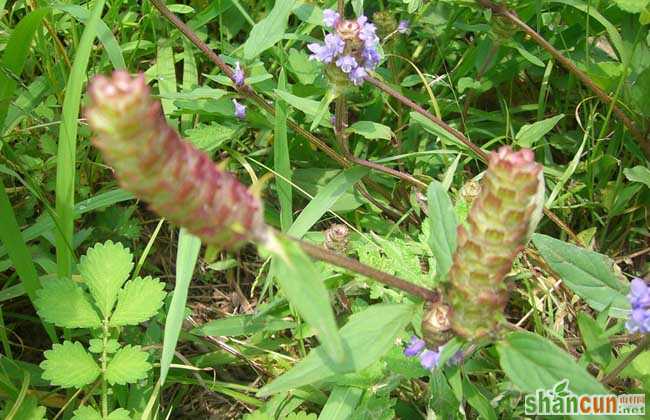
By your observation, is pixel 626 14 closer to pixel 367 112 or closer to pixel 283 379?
pixel 367 112

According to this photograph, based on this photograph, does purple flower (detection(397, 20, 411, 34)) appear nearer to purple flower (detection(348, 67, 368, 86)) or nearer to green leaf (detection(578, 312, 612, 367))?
purple flower (detection(348, 67, 368, 86))

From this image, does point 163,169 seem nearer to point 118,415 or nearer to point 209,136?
point 118,415

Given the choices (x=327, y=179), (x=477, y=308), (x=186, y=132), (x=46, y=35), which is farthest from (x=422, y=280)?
(x=46, y=35)

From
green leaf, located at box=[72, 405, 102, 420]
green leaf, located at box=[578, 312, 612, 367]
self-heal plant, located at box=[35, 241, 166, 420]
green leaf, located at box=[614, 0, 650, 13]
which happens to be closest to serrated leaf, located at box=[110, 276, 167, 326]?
self-heal plant, located at box=[35, 241, 166, 420]

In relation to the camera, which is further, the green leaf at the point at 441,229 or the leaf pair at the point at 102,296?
the leaf pair at the point at 102,296

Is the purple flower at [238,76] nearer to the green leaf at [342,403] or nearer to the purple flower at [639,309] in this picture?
the green leaf at [342,403]

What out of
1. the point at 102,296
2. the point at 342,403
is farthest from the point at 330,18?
the point at 342,403

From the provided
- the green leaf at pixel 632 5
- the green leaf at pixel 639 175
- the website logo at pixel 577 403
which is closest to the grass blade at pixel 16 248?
the website logo at pixel 577 403
